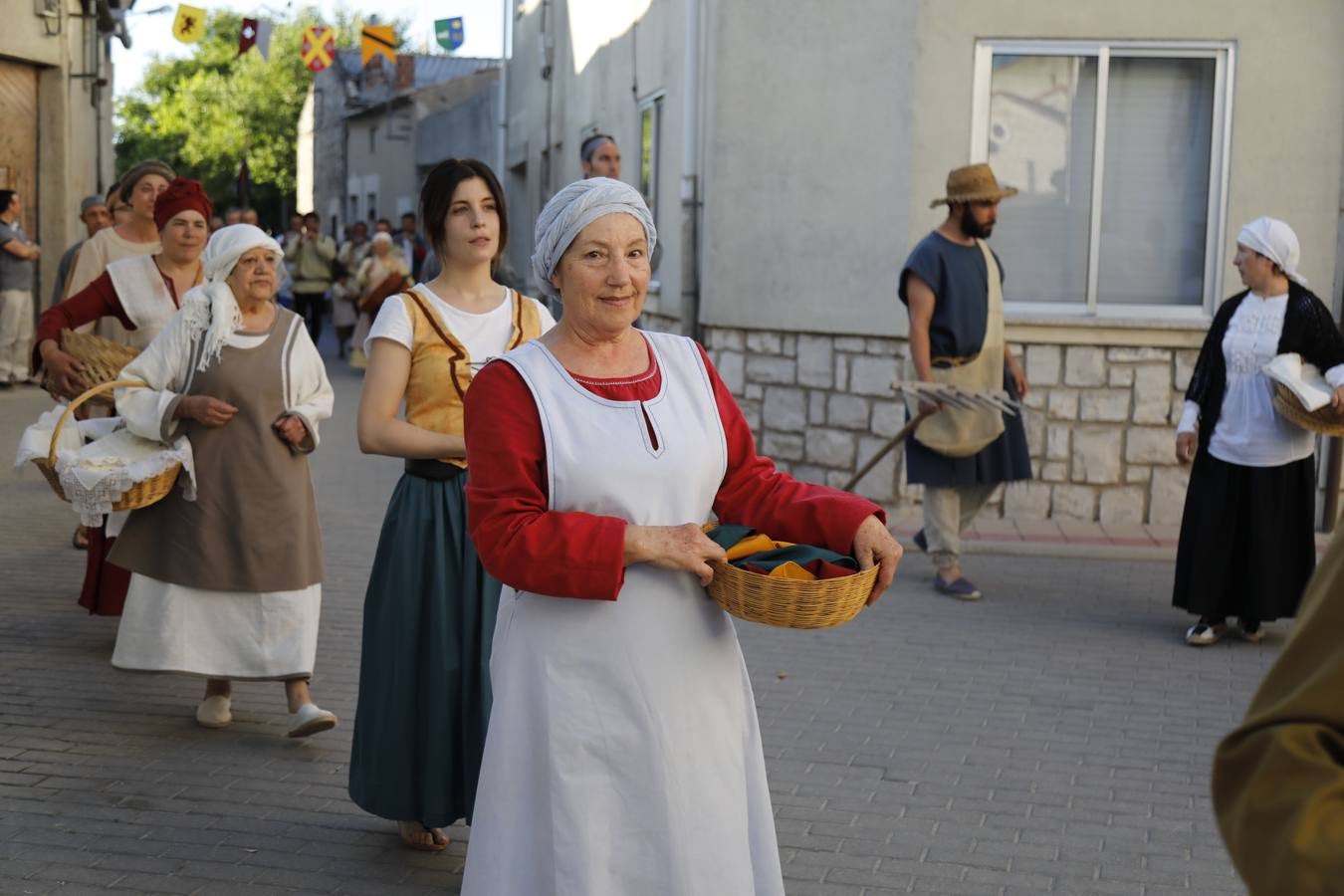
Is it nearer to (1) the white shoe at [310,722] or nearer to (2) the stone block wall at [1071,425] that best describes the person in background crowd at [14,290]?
(2) the stone block wall at [1071,425]

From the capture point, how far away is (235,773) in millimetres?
5734

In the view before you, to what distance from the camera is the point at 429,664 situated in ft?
15.4

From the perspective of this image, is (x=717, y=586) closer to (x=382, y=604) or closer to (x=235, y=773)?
(x=382, y=604)

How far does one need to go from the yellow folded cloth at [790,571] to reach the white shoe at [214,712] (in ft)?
12.2

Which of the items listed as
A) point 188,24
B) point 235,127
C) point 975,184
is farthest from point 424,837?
point 235,127

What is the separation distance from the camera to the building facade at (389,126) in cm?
3612

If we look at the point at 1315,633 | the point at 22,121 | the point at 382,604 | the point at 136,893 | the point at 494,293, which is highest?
the point at 22,121

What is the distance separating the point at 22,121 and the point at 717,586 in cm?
1935

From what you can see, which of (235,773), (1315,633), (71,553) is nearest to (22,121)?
(71,553)

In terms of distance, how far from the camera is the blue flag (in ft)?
93.9

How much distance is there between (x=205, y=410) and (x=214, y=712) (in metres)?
1.19

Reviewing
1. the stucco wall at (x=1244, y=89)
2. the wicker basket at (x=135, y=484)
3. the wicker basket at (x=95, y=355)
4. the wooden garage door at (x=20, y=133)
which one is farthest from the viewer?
the wooden garage door at (x=20, y=133)

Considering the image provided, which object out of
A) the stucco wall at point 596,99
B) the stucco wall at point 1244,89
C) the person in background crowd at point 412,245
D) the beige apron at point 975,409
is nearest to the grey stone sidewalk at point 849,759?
the beige apron at point 975,409

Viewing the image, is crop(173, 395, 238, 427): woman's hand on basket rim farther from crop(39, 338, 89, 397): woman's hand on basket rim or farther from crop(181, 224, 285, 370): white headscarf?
crop(39, 338, 89, 397): woman's hand on basket rim
